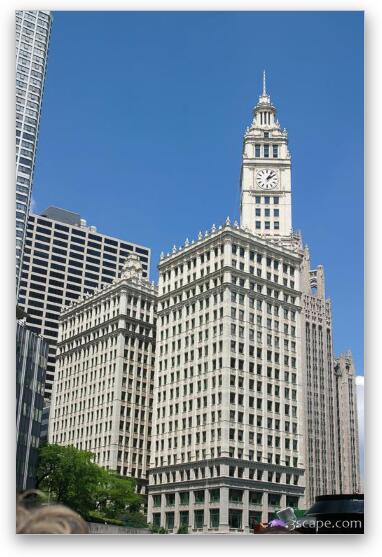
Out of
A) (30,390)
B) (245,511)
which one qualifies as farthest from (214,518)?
(30,390)

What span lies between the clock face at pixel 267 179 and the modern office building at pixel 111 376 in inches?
567

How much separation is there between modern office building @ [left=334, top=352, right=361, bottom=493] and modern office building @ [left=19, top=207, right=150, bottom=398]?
30.9 meters

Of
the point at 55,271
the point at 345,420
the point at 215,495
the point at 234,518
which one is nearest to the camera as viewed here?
the point at 234,518

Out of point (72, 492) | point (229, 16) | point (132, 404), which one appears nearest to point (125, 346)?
point (132, 404)

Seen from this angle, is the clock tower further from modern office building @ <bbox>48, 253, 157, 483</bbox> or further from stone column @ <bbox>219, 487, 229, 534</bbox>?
stone column @ <bbox>219, 487, 229, 534</bbox>

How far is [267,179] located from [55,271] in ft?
105

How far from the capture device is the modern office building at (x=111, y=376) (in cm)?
6344

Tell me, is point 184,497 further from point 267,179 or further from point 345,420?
point 345,420

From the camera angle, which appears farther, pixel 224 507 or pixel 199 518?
pixel 199 518

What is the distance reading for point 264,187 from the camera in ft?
237

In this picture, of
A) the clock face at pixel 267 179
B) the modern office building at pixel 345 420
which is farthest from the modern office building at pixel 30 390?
the modern office building at pixel 345 420
